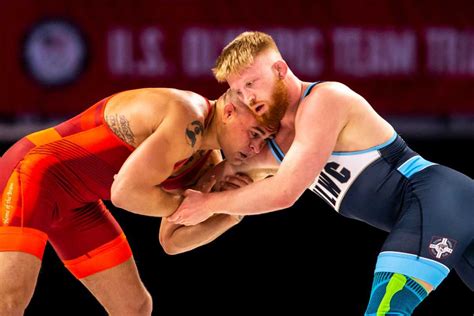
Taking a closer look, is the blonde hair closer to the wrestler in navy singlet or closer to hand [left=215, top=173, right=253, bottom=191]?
the wrestler in navy singlet

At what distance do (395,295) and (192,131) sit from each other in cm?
112

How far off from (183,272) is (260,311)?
1.94 ft

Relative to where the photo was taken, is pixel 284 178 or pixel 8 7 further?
pixel 8 7

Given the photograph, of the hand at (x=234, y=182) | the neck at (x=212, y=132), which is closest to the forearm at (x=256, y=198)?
the hand at (x=234, y=182)

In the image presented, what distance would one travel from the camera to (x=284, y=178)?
12.6 ft

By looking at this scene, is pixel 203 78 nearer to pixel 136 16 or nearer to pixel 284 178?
pixel 136 16

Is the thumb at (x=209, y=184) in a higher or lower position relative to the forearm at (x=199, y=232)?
higher

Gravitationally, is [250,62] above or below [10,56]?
above

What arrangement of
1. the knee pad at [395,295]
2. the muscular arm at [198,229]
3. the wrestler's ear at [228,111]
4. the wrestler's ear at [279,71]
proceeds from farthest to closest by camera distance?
the muscular arm at [198,229] → the wrestler's ear at [228,111] → the wrestler's ear at [279,71] → the knee pad at [395,295]

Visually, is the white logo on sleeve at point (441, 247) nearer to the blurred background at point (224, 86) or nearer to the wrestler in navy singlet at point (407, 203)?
the wrestler in navy singlet at point (407, 203)

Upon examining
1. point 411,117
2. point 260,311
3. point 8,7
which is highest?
point 8,7

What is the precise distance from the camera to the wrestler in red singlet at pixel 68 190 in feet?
13.6

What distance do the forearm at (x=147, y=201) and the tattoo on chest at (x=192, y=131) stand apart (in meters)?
0.25

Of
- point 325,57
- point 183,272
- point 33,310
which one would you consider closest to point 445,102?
point 325,57
